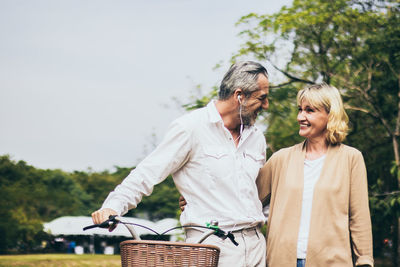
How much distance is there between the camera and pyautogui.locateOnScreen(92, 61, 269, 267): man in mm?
2908

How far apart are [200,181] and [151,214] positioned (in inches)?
1722

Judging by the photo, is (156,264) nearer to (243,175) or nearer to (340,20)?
(243,175)

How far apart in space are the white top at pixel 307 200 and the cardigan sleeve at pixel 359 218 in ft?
0.68

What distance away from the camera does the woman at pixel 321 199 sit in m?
3.03

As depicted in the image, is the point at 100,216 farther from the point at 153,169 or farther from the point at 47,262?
the point at 47,262

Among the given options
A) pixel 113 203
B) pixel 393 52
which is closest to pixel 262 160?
pixel 113 203

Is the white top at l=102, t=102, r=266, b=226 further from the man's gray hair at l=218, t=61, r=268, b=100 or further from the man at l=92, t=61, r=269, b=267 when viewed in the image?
the man's gray hair at l=218, t=61, r=268, b=100

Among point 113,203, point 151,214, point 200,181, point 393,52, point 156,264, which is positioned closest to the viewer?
point 156,264

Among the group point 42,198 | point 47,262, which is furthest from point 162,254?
point 42,198

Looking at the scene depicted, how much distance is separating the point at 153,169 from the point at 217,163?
0.36 meters

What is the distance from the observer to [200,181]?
2979 mm

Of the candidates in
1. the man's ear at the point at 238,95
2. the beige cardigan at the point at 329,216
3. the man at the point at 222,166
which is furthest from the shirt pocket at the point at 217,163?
the beige cardigan at the point at 329,216

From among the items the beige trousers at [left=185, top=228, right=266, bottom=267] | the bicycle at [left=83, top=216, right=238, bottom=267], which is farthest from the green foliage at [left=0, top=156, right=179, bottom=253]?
the bicycle at [left=83, top=216, right=238, bottom=267]

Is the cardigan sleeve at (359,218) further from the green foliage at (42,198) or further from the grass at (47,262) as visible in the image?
the grass at (47,262)
